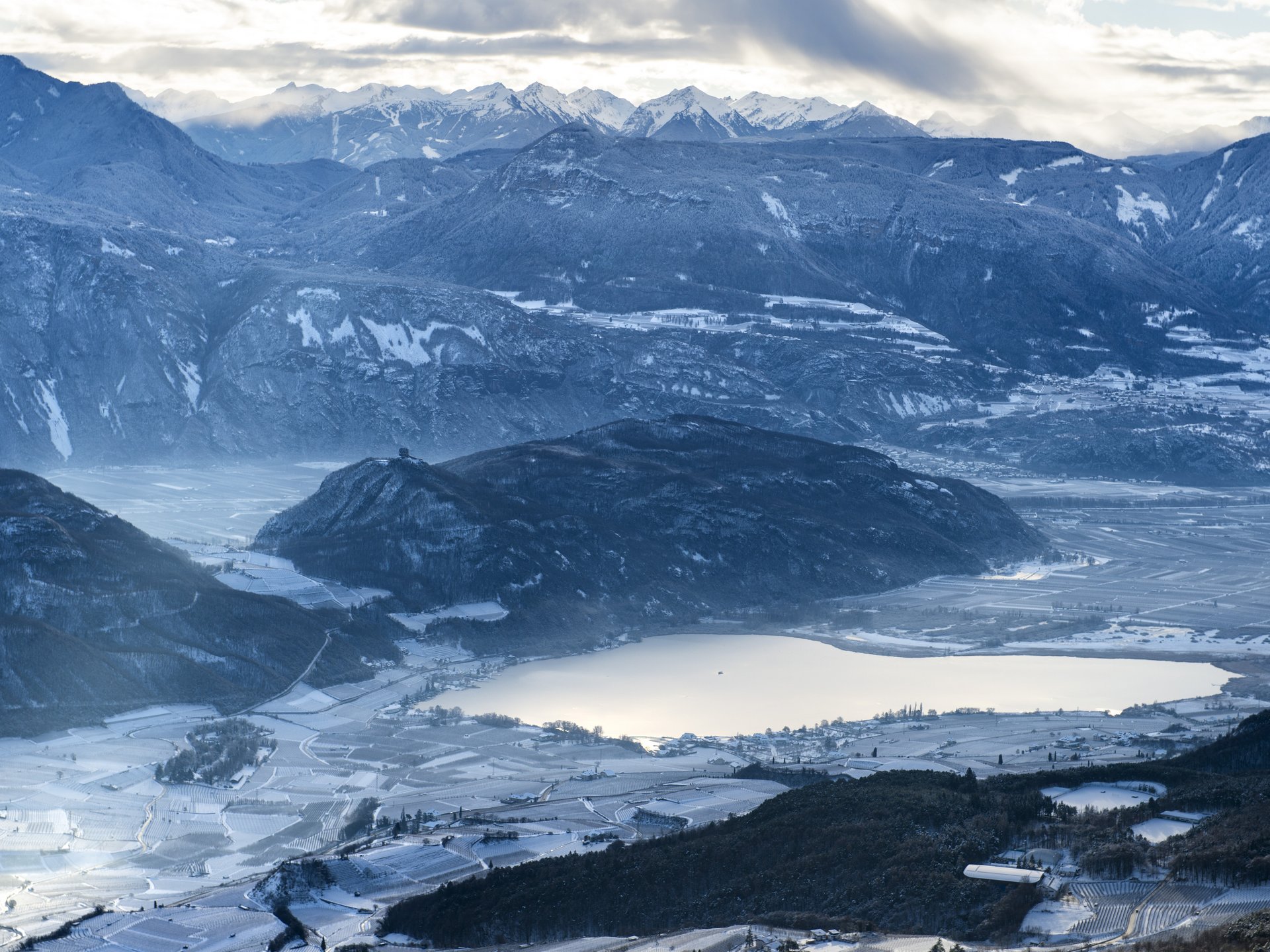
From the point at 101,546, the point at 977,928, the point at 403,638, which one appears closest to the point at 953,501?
the point at 403,638

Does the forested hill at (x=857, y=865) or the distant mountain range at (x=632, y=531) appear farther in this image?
the distant mountain range at (x=632, y=531)

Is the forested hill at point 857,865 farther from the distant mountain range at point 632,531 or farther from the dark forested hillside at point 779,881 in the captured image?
the distant mountain range at point 632,531

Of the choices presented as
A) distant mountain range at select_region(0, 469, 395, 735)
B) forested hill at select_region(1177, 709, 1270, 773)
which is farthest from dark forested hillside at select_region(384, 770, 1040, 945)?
distant mountain range at select_region(0, 469, 395, 735)

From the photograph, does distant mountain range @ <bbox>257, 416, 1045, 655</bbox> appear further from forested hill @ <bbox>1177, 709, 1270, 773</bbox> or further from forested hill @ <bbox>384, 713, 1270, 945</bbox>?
forested hill @ <bbox>384, 713, 1270, 945</bbox>

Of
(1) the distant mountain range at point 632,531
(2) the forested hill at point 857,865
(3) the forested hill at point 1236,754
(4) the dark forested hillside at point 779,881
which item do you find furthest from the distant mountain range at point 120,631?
(3) the forested hill at point 1236,754

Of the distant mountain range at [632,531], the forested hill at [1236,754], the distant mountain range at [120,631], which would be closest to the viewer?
the forested hill at [1236,754]

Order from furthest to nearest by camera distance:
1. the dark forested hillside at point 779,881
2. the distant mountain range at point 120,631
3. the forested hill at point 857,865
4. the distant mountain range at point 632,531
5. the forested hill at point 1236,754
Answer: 1. the distant mountain range at point 632,531
2. the distant mountain range at point 120,631
3. the forested hill at point 1236,754
4. the dark forested hillside at point 779,881
5. the forested hill at point 857,865

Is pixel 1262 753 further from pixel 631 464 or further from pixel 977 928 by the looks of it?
pixel 631 464
